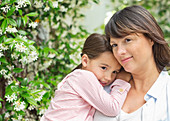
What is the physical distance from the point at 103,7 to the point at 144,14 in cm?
266

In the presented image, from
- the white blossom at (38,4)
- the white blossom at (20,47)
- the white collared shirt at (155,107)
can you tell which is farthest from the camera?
the white blossom at (38,4)

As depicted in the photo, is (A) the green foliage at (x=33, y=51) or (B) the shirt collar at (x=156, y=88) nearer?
(B) the shirt collar at (x=156, y=88)

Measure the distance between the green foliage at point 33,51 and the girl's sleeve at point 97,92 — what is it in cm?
34

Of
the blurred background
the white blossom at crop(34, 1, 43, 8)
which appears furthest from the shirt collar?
the white blossom at crop(34, 1, 43, 8)

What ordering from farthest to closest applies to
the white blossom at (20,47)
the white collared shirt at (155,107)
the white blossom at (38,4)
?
the white blossom at (38,4) → the white blossom at (20,47) → the white collared shirt at (155,107)

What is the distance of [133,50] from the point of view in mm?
1267

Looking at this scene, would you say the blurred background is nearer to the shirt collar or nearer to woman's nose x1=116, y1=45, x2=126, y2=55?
woman's nose x1=116, y1=45, x2=126, y2=55

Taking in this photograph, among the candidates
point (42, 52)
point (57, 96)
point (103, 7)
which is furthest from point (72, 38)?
point (103, 7)

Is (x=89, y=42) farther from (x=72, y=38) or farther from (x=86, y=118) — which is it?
(x=72, y=38)

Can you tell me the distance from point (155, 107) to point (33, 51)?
2.81ft

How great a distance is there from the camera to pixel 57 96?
4.81 feet

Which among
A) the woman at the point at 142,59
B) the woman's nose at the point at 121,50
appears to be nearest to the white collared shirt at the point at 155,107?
the woman at the point at 142,59

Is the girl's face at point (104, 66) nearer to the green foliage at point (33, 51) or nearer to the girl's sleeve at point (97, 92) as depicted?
the girl's sleeve at point (97, 92)

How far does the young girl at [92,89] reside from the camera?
1.33 m
